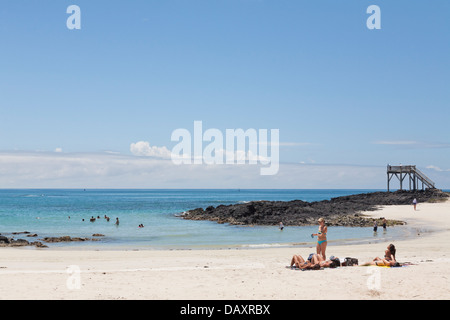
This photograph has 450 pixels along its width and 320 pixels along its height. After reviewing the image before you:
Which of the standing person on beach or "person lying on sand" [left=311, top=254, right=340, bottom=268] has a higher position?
the standing person on beach

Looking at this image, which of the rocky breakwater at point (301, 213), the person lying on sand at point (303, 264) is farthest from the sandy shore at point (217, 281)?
the rocky breakwater at point (301, 213)

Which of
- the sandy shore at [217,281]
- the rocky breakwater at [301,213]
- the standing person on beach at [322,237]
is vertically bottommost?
the rocky breakwater at [301,213]

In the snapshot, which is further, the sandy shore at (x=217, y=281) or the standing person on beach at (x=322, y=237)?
the standing person on beach at (x=322, y=237)

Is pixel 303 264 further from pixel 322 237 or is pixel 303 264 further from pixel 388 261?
pixel 388 261

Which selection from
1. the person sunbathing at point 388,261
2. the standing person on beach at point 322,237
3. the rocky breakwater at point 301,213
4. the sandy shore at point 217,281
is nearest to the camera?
the sandy shore at point 217,281

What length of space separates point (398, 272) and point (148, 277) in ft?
26.0

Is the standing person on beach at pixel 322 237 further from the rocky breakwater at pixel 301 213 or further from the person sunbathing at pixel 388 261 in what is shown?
the rocky breakwater at pixel 301 213

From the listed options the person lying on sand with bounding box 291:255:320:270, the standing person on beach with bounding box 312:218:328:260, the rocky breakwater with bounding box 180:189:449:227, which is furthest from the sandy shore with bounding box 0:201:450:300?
the rocky breakwater with bounding box 180:189:449:227

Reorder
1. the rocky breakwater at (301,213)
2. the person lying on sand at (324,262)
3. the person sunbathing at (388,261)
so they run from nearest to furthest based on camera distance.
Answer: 1. the person lying on sand at (324,262)
2. the person sunbathing at (388,261)
3. the rocky breakwater at (301,213)

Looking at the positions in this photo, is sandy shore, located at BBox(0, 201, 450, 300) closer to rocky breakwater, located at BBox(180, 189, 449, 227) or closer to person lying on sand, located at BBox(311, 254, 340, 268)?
person lying on sand, located at BBox(311, 254, 340, 268)

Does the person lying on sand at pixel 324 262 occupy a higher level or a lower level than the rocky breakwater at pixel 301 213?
higher

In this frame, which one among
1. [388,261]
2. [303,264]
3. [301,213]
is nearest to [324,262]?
[303,264]
